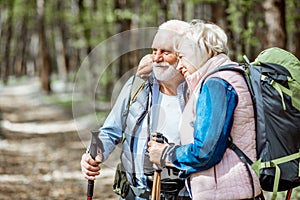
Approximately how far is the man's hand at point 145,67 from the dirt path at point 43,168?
6.73 meters

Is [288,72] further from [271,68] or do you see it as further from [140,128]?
[140,128]

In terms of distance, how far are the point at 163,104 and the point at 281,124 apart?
77cm

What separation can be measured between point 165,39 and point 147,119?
512 millimetres

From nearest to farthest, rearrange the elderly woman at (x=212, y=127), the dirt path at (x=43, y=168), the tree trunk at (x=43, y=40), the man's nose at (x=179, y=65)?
1. the elderly woman at (x=212, y=127)
2. the man's nose at (x=179, y=65)
3. the dirt path at (x=43, y=168)
4. the tree trunk at (x=43, y=40)

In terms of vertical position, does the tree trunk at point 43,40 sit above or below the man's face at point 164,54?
below

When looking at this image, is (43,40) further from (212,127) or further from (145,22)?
(212,127)

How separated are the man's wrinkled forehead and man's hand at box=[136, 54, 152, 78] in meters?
0.16

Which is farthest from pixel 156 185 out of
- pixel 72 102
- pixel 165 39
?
pixel 165 39

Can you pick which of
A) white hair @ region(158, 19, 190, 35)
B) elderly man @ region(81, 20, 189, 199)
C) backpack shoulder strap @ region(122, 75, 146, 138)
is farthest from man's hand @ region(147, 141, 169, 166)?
white hair @ region(158, 19, 190, 35)

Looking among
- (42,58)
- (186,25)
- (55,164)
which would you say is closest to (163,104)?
(186,25)

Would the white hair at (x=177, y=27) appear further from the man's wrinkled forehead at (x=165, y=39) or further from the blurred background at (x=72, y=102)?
the blurred background at (x=72, y=102)

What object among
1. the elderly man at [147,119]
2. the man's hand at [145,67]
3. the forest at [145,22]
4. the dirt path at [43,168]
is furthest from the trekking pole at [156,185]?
the dirt path at [43,168]

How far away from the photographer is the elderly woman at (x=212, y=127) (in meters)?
3.04

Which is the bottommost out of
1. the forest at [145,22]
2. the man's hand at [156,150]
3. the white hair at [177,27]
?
the forest at [145,22]
